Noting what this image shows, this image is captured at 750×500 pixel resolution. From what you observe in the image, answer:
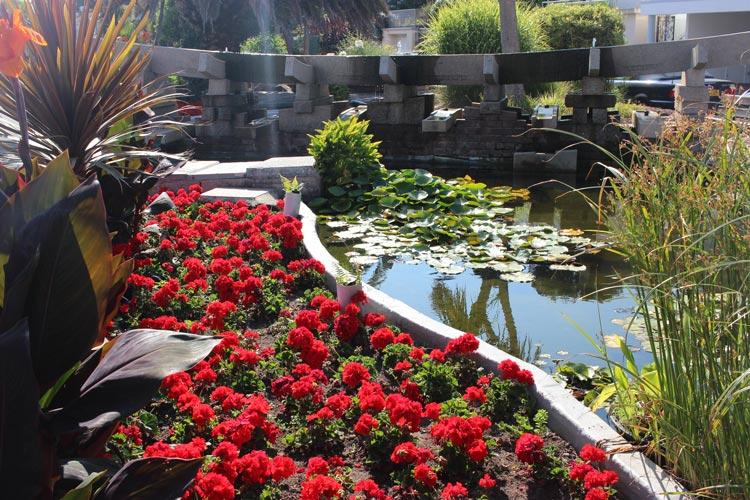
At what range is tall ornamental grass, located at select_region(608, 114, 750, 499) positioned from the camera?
7.79 ft

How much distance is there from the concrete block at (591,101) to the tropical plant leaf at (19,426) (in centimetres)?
1047

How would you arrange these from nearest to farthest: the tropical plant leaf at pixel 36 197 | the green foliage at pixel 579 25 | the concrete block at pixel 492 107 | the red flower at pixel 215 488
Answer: the tropical plant leaf at pixel 36 197 → the red flower at pixel 215 488 → the concrete block at pixel 492 107 → the green foliage at pixel 579 25

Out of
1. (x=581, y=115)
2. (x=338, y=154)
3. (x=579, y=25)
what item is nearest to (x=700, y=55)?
(x=581, y=115)

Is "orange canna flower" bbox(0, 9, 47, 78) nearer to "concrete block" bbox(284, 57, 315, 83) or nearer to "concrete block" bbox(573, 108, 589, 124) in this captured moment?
"concrete block" bbox(284, 57, 315, 83)

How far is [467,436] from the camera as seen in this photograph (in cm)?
267

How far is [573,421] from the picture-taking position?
300 cm

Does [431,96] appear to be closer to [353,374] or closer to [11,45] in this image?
[353,374]

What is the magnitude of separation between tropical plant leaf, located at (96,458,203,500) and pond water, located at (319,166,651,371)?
10.2 feet

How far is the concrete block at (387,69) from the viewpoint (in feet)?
37.2

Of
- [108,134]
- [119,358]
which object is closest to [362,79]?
[108,134]

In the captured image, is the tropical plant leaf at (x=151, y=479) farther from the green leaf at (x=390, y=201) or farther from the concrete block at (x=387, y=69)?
the concrete block at (x=387, y=69)

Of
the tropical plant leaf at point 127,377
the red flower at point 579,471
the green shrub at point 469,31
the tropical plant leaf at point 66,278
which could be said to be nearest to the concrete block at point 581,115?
the green shrub at point 469,31

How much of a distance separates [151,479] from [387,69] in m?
10.2

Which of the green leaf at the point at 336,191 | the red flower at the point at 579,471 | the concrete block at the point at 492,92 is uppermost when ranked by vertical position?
the concrete block at the point at 492,92
